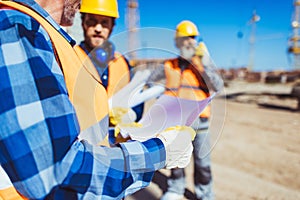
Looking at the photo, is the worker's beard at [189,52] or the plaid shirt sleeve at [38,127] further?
the worker's beard at [189,52]

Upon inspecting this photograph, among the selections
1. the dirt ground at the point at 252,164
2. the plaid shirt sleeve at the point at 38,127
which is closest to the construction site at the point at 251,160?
the dirt ground at the point at 252,164

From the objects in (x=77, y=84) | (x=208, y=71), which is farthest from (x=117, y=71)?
(x=77, y=84)

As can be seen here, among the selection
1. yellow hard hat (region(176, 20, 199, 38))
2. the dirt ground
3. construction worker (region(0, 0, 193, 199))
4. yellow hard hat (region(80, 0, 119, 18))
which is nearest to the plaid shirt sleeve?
construction worker (region(0, 0, 193, 199))

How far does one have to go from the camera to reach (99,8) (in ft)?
7.30

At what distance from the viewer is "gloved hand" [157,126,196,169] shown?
914mm

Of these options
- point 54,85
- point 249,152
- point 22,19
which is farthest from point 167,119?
point 249,152

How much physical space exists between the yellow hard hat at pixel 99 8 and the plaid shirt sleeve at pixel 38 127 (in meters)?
1.52

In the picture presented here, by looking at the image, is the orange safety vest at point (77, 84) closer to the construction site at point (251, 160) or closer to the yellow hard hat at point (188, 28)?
the construction site at point (251, 160)

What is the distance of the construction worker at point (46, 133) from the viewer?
69 centimetres

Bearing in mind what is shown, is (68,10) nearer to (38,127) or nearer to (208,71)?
(38,127)

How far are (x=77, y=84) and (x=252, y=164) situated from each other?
4.78 metres

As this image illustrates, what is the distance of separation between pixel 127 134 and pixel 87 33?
1.54m

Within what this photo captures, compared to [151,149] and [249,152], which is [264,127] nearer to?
[249,152]

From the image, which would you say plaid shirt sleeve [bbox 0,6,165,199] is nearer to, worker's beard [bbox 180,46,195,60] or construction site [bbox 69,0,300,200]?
construction site [bbox 69,0,300,200]
